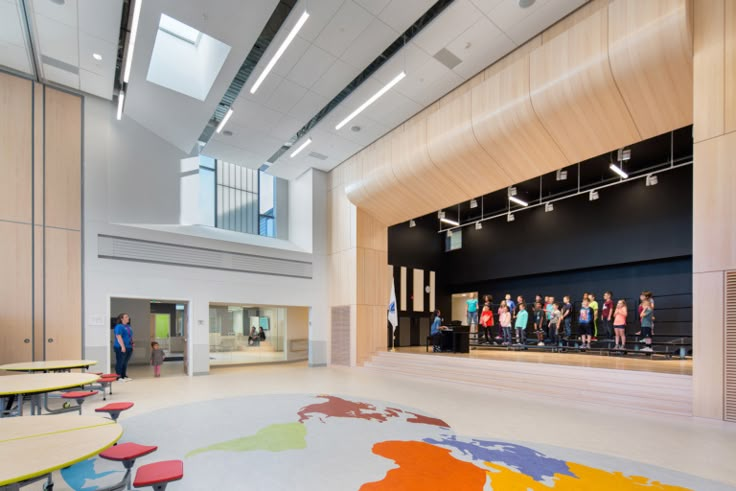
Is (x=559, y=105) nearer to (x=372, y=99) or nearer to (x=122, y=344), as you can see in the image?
(x=372, y=99)

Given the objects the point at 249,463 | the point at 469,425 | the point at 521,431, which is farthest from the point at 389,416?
the point at 249,463

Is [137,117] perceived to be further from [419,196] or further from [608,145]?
[608,145]

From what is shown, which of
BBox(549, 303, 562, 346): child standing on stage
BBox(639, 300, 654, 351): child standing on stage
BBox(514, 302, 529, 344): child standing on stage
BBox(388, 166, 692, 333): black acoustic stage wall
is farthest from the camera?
BBox(514, 302, 529, 344): child standing on stage

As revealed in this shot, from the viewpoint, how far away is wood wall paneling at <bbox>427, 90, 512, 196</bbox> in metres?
8.99

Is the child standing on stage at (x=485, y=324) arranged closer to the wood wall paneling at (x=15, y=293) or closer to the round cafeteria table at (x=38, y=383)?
the round cafeteria table at (x=38, y=383)

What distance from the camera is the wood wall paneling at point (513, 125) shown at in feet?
25.8

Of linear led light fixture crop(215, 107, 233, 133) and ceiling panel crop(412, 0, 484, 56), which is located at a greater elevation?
ceiling panel crop(412, 0, 484, 56)

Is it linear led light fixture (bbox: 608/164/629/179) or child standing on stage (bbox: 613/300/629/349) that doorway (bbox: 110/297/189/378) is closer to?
child standing on stage (bbox: 613/300/629/349)

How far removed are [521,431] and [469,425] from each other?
74cm

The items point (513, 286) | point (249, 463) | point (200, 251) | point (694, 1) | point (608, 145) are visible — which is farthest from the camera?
point (513, 286)

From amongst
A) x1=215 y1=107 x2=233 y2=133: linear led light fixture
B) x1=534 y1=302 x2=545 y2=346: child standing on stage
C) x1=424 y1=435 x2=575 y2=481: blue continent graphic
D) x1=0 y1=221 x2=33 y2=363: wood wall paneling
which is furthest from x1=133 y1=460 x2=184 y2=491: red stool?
x1=534 y1=302 x2=545 y2=346: child standing on stage

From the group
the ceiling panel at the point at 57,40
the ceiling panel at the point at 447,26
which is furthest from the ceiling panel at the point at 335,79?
the ceiling panel at the point at 57,40

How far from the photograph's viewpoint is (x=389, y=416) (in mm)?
6211

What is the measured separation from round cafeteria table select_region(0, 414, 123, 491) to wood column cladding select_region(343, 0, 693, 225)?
8404 mm
